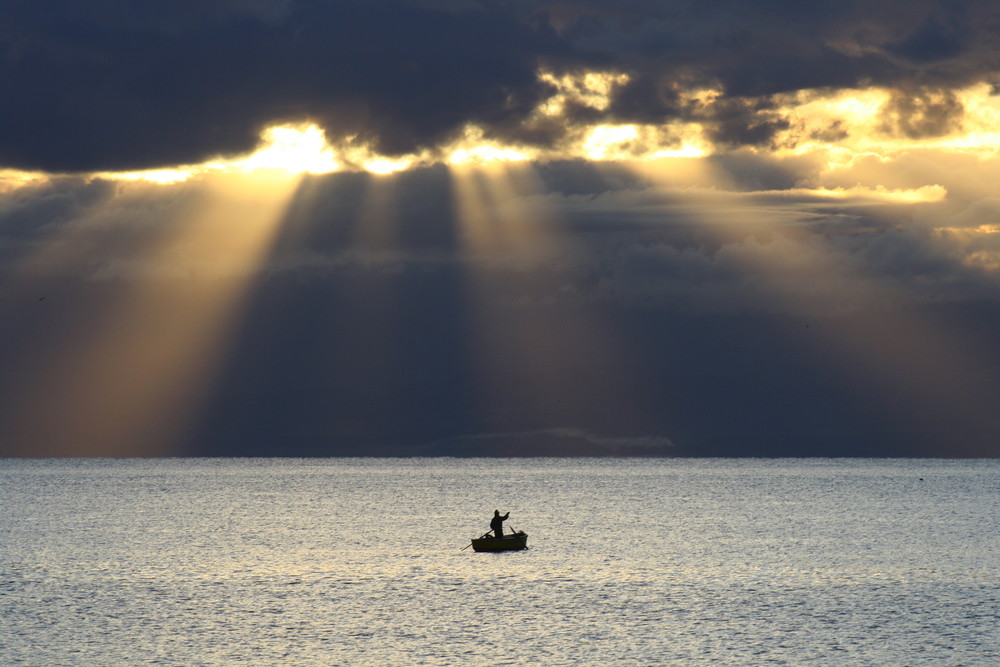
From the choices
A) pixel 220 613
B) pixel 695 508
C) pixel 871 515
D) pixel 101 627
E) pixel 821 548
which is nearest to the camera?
pixel 101 627

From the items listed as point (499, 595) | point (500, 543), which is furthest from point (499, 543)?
point (499, 595)

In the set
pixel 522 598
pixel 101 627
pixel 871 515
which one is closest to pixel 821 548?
pixel 522 598

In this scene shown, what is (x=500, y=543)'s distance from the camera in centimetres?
9894

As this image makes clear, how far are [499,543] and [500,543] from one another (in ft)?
0.35

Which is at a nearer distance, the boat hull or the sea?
the sea

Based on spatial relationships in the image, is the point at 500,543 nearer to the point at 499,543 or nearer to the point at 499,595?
the point at 499,543

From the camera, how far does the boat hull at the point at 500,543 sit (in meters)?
98.3

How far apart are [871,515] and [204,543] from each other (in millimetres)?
93325

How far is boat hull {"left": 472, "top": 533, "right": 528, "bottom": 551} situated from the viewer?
98.3 metres

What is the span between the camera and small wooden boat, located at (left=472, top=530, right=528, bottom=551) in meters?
98.3

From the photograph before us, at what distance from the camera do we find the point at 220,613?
67.6m

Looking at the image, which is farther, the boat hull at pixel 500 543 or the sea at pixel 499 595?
the boat hull at pixel 500 543

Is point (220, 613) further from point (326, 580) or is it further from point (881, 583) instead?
point (881, 583)

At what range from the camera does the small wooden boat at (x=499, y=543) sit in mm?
98312
